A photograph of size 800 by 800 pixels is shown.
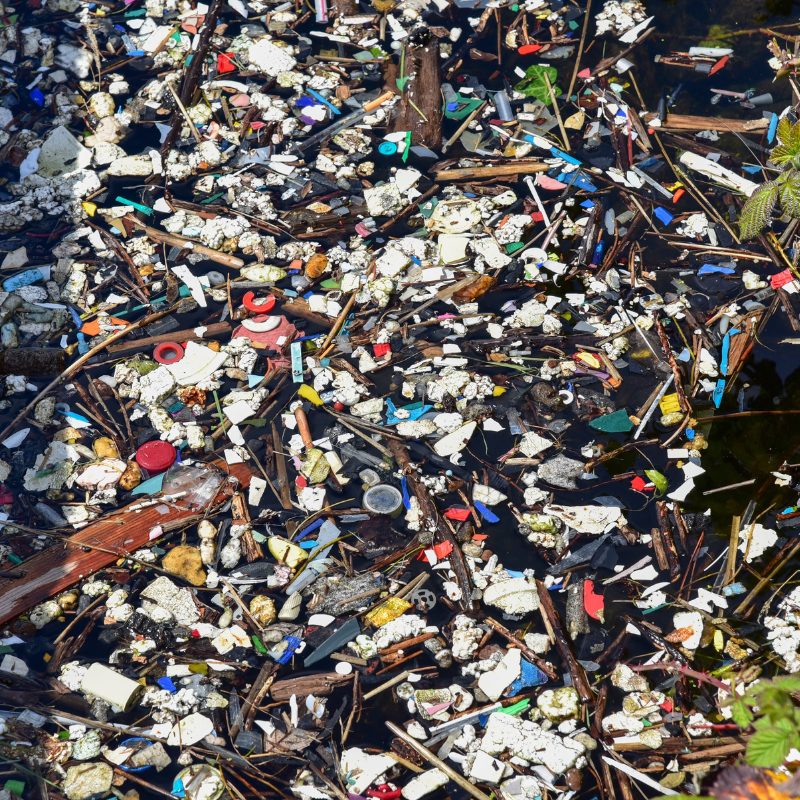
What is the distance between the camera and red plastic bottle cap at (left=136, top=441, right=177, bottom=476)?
3268 millimetres

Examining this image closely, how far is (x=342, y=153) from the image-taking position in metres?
4.16

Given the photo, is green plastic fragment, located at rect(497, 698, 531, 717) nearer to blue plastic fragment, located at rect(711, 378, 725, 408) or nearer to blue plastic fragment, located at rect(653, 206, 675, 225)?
blue plastic fragment, located at rect(711, 378, 725, 408)

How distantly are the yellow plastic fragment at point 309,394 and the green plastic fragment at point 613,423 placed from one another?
1482mm

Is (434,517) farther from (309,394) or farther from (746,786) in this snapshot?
(746,786)

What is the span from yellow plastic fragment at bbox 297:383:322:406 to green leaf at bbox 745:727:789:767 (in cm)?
240

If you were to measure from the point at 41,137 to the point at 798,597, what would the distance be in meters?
5.26

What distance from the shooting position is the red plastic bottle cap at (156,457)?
10.7 feet

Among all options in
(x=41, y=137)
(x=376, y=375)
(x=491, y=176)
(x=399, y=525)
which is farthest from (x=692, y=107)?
(x=41, y=137)

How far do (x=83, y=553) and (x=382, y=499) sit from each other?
1.50m

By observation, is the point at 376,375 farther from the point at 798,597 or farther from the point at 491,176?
the point at 798,597

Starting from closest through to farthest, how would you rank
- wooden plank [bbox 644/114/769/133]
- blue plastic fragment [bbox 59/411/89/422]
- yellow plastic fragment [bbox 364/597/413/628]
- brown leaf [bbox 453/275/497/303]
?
yellow plastic fragment [bbox 364/597/413/628] → blue plastic fragment [bbox 59/411/89/422] → brown leaf [bbox 453/275/497/303] → wooden plank [bbox 644/114/769/133]

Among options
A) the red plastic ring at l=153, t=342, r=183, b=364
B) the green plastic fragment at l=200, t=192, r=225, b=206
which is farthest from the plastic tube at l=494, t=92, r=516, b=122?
the red plastic ring at l=153, t=342, r=183, b=364

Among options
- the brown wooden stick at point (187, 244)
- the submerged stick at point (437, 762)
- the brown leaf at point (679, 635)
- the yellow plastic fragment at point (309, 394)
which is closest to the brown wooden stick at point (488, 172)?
the brown wooden stick at point (187, 244)

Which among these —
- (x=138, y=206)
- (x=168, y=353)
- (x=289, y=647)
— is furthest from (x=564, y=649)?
(x=138, y=206)
